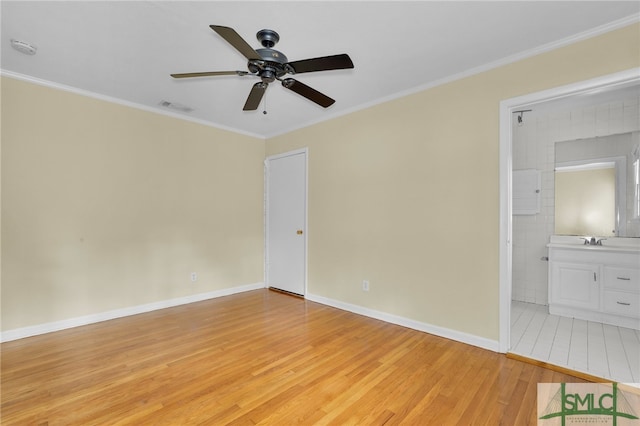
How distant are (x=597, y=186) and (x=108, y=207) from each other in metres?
5.89

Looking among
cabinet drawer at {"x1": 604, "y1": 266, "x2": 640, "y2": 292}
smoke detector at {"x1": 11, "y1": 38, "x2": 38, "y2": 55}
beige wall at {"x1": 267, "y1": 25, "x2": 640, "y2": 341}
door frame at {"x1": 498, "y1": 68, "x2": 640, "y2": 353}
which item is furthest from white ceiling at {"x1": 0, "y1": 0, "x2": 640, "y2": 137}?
cabinet drawer at {"x1": 604, "y1": 266, "x2": 640, "y2": 292}

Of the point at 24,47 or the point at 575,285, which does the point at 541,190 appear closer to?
the point at 575,285

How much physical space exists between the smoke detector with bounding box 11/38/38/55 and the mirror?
5684mm

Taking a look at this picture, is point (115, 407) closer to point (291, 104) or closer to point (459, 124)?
point (291, 104)

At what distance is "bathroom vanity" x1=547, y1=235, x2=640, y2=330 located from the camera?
122 inches

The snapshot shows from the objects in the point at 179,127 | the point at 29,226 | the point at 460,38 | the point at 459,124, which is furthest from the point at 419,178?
the point at 29,226

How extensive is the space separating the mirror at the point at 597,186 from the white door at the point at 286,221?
3.43 m

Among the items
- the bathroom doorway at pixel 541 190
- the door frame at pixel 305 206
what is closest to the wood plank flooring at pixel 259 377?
the bathroom doorway at pixel 541 190

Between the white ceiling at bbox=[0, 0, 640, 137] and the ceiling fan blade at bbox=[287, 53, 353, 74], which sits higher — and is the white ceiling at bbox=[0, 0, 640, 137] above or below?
above

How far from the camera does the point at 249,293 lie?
458cm

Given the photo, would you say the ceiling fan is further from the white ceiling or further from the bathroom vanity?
the bathroom vanity

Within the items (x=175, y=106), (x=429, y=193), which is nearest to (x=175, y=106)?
(x=175, y=106)

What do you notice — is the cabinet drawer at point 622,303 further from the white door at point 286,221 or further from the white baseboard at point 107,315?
the white baseboard at point 107,315

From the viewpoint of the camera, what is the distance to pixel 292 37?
2264mm
